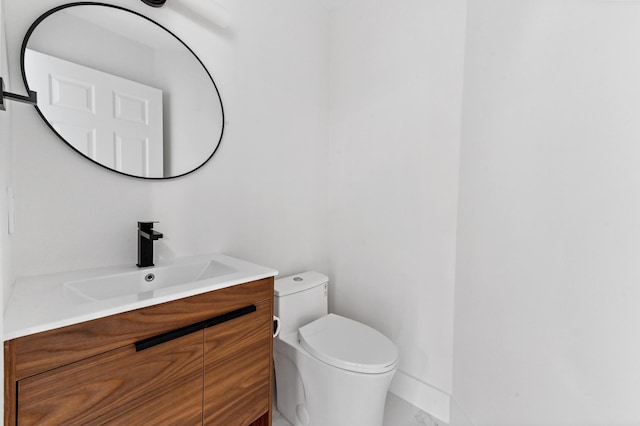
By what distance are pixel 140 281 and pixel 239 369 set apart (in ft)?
1.61

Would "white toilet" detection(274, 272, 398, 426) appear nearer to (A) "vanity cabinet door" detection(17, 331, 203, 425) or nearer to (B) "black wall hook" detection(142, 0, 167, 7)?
(A) "vanity cabinet door" detection(17, 331, 203, 425)

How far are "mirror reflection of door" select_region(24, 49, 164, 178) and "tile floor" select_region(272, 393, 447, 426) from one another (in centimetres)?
137

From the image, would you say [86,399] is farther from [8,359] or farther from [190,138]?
[190,138]

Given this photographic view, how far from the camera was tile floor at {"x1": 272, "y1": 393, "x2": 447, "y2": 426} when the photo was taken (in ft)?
5.09

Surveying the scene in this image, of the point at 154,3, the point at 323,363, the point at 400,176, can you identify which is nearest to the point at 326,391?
the point at 323,363

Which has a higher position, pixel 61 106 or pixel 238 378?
pixel 61 106

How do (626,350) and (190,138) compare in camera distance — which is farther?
(190,138)

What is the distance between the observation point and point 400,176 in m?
1.71

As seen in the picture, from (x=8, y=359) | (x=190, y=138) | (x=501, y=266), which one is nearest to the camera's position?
(x=8, y=359)

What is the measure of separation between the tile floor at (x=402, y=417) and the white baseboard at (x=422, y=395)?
3cm

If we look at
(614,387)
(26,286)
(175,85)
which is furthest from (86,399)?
(614,387)

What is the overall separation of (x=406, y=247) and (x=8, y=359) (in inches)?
61.4

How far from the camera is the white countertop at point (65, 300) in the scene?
69cm

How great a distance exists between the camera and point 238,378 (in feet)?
3.58
